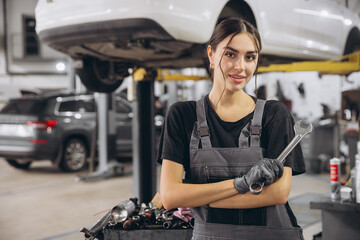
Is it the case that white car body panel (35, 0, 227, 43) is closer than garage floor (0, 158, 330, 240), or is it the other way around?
white car body panel (35, 0, 227, 43)

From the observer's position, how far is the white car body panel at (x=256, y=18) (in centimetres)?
255

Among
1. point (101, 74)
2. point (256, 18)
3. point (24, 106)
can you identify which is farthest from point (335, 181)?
point (24, 106)

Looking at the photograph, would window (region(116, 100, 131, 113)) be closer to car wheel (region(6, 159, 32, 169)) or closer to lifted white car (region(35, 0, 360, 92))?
car wheel (region(6, 159, 32, 169))

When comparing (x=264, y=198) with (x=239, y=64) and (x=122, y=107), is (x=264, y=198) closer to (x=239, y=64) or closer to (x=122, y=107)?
(x=239, y=64)

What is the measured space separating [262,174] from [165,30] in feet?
5.32

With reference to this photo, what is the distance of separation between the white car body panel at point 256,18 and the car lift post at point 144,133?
120 centimetres

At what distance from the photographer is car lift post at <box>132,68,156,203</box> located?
154 inches

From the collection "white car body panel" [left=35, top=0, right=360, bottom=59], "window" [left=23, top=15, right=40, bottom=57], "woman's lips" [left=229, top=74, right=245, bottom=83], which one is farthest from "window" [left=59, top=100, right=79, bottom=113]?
"window" [left=23, top=15, right=40, bottom=57]

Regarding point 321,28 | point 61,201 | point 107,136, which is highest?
point 321,28

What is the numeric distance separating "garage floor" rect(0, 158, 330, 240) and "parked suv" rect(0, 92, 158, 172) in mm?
372

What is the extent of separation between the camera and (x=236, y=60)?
51.8 inches

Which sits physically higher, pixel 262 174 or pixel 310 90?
pixel 310 90

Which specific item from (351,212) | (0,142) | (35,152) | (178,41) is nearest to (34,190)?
(35,152)

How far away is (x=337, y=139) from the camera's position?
6.07 meters
